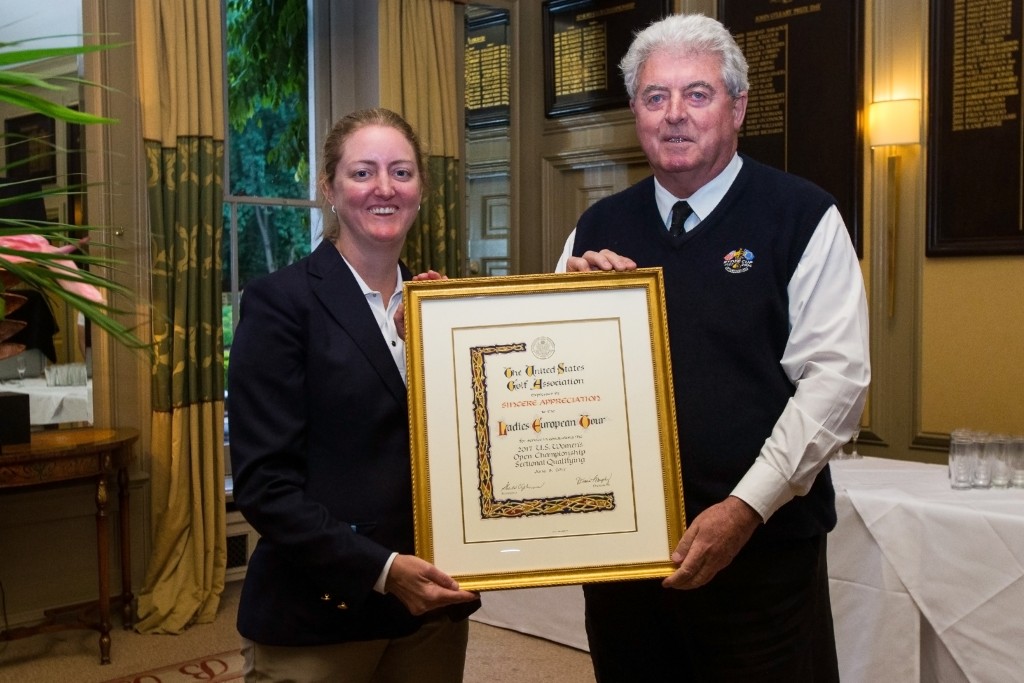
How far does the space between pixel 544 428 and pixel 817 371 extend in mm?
457

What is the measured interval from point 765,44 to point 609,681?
3.57 meters

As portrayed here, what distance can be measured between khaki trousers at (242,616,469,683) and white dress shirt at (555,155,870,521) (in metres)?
0.55

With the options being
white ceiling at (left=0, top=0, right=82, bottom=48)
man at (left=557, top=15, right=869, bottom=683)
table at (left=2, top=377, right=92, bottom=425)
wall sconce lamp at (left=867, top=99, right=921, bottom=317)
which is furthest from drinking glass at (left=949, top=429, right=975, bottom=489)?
white ceiling at (left=0, top=0, right=82, bottom=48)

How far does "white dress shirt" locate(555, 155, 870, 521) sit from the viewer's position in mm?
1571

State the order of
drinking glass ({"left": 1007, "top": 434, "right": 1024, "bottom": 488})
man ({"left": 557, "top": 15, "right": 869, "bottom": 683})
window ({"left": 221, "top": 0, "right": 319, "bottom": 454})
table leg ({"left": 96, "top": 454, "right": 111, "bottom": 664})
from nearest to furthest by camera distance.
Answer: man ({"left": 557, "top": 15, "right": 869, "bottom": 683}) < drinking glass ({"left": 1007, "top": 434, "right": 1024, "bottom": 488}) < table leg ({"left": 96, "top": 454, "right": 111, "bottom": 664}) < window ({"left": 221, "top": 0, "right": 319, "bottom": 454})

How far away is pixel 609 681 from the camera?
1.84m

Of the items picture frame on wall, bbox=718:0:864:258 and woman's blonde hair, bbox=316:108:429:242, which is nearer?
woman's blonde hair, bbox=316:108:429:242

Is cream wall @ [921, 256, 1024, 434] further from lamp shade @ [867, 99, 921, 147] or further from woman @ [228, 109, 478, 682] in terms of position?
woman @ [228, 109, 478, 682]

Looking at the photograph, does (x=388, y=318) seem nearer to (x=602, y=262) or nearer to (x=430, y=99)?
(x=602, y=262)

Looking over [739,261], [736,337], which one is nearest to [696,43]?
[739,261]

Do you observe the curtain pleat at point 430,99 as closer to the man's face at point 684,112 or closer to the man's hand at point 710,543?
the man's face at point 684,112

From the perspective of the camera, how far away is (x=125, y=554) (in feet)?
13.6

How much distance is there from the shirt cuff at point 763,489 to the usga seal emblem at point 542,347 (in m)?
0.37

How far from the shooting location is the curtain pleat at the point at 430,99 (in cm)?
507
